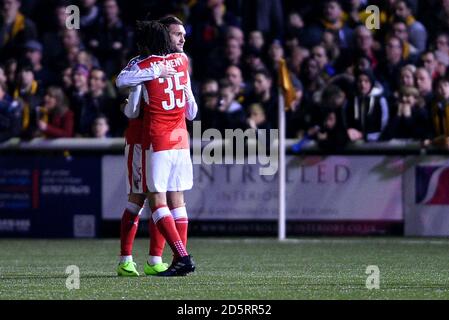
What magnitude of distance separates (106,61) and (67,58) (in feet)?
2.01

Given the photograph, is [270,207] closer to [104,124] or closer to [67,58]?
[104,124]

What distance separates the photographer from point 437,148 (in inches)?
683

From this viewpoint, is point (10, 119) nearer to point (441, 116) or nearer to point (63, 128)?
point (63, 128)

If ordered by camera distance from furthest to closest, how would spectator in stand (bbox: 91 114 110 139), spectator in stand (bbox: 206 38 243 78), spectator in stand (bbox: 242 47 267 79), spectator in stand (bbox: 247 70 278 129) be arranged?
1. spectator in stand (bbox: 206 38 243 78)
2. spectator in stand (bbox: 242 47 267 79)
3. spectator in stand (bbox: 91 114 110 139)
4. spectator in stand (bbox: 247 70 278 129)

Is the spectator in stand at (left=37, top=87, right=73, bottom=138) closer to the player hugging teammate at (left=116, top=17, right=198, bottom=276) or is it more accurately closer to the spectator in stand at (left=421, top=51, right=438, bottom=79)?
the spectator in stand at (left=421, top=51, right=438, bottom=79)

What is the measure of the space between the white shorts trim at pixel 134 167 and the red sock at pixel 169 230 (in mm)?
402

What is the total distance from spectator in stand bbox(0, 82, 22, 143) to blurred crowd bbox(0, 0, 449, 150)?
0.01m

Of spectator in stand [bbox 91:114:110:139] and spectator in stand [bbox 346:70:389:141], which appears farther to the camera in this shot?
spectator in stand [bbox 91:114:110:139]

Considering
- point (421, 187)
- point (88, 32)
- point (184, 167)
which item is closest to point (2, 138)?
point (88, 32)

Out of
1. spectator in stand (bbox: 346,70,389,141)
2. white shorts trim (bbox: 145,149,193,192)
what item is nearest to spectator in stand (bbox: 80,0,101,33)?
spectator in stand (bbox: 346,70,389,141)

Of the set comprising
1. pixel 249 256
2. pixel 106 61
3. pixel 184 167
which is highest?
pixel 106 61

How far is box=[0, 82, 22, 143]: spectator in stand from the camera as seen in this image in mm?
18312

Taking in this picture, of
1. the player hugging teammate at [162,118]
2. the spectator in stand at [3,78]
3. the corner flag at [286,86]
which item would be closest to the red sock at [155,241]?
the player hugging teammate at [162,118]

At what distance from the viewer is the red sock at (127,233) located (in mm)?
11586
